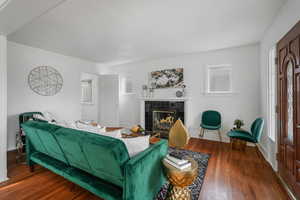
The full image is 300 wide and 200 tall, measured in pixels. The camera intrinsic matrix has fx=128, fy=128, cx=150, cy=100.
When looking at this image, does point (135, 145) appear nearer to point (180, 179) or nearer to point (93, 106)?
point (180, 179)

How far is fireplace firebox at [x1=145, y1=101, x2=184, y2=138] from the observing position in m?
3.90

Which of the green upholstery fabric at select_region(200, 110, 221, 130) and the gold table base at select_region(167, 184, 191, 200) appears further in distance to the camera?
the green upholstery fabric at select_region(200, 110, 221, 130)

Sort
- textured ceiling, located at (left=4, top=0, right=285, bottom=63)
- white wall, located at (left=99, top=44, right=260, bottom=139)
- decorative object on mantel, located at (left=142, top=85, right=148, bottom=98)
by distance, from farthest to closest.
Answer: decorative object on mantel, located at (left=142, top=85, right=148, bottom=98) → white wall, located at (left=99, top=44, right=260, bottom=139) → textured ceiling, located at (left=4, top=0, right=285, bottom=63)

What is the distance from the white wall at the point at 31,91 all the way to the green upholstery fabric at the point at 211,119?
3950 millimetres

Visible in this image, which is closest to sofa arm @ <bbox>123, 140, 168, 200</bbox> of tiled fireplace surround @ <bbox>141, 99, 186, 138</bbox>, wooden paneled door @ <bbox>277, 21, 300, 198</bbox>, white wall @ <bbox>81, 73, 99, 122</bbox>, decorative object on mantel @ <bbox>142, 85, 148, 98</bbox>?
wooden paneled door @ <bbox>277, 21, 300, 198</bbox>

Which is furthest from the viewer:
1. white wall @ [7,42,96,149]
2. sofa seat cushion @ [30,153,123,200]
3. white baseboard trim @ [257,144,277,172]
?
white wall @ [7,42,96,149]

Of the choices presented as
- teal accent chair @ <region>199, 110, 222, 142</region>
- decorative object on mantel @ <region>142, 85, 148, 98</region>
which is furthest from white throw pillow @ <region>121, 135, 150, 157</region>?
decorative object on mantel @ <region>142, 85, 148, 98</region>

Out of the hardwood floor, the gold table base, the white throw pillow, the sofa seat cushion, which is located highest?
the white throw pillow

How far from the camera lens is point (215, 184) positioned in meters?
1.80

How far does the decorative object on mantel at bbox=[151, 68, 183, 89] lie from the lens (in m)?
4.01

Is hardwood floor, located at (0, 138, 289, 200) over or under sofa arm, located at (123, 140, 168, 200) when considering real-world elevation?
under

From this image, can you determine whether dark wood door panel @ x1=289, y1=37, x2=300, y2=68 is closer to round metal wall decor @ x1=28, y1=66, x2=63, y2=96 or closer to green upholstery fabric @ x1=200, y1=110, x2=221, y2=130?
green upholstery fabric @ x1=200, y1=110, x2=221, y2=130

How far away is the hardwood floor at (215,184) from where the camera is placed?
5.18 ft

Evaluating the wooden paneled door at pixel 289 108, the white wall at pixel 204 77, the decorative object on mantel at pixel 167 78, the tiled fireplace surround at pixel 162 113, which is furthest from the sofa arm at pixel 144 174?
the decorative object on mantel at pixel 167 78
